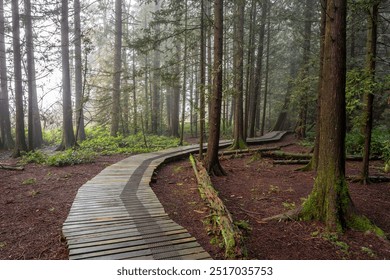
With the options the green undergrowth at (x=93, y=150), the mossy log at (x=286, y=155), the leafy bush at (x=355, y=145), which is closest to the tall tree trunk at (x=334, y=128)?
the mossy log at (x=286, y=155)

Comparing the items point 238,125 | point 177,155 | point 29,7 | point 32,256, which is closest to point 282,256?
point 32,256

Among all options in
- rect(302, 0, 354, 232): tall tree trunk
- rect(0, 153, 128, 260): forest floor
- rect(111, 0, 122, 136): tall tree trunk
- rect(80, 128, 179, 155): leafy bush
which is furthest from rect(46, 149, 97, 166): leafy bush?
rect(302, 0, 354, 232): tall tree trunk

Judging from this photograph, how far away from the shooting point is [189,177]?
29.1ft

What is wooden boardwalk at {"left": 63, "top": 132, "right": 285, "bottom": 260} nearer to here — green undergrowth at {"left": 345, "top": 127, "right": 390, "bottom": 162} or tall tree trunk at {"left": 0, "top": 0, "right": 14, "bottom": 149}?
green undergrowth at {"left": 345, "top": 127, "right": 390, "bottom": 162}

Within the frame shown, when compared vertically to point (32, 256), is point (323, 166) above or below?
above

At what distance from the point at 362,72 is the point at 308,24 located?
13744 mm

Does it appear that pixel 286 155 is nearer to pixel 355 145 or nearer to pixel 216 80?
pixel 355 145

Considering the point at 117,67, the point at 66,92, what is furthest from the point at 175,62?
the point at 117,67

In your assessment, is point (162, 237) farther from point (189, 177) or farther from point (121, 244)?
point (189, 177)

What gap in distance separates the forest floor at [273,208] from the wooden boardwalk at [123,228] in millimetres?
495

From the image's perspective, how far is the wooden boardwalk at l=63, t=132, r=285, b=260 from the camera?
352 cm

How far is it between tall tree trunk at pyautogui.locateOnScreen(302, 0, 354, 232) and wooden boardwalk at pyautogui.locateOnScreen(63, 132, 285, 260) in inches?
110

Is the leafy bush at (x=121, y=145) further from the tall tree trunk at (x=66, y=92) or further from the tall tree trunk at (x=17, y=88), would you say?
the tall tree trunk at (x=17, y=88)

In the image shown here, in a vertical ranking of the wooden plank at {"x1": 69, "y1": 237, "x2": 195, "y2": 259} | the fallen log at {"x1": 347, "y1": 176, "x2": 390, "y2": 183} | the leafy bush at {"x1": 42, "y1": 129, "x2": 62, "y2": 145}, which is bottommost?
the wooden plank at {"x1": 69, "y1": 237, "x2": 195, "y2": 259}
